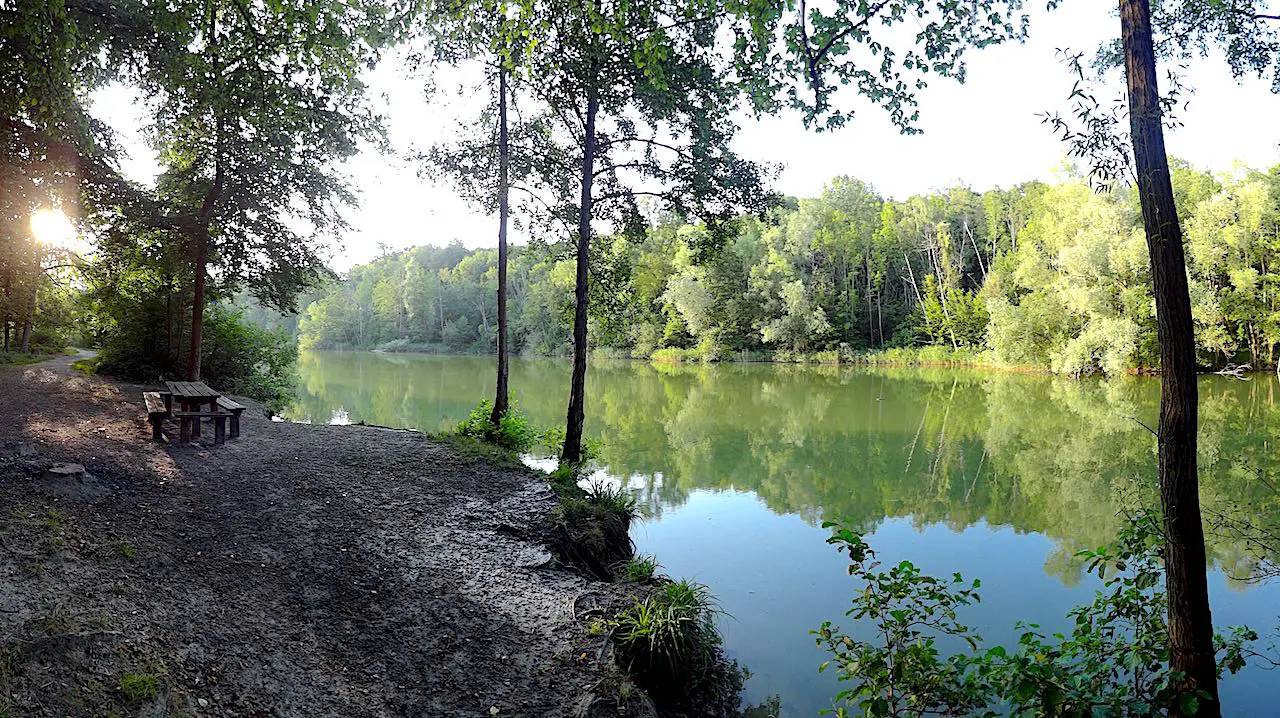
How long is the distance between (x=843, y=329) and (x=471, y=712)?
4229 centimetres

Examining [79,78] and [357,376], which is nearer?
[79,78]

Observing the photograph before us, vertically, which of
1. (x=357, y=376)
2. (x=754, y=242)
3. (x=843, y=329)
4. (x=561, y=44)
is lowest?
(x=357, y=376)

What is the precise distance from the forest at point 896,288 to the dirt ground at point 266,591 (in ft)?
12.8

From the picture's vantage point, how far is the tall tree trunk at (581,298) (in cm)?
822

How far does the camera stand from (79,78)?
633 cm

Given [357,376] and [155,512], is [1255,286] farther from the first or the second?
[357,376]

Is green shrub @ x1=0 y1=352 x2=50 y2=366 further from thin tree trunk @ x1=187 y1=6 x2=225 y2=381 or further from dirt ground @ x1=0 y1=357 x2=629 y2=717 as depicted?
dirt ground @ x1=0 y1=357 x2=629 y2=717

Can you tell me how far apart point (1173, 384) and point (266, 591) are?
15.6 ft

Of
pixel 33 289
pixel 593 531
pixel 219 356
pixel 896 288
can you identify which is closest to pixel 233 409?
pixel 593 531

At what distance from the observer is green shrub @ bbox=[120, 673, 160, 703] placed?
254cm

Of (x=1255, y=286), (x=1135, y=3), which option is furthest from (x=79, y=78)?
(x=1255, y=286)

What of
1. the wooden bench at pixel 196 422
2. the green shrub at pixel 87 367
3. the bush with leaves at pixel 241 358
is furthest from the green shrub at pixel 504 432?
the green shrub at pixel 87 367

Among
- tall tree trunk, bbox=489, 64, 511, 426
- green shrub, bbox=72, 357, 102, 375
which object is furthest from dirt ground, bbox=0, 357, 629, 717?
green shrub, bbox=72, 357, 102, 375

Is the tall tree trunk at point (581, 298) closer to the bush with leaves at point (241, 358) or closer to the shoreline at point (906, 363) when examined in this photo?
the bush with leaves at point (241, 358)
